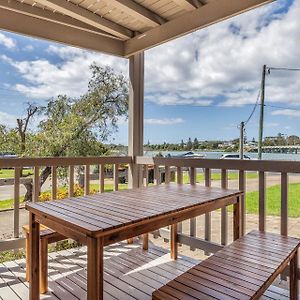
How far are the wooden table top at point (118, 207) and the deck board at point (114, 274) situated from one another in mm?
830

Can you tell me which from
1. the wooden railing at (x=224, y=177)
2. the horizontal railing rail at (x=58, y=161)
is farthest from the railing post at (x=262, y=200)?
the horizontal railing rail at (x=58, y=161)

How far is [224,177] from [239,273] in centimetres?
148

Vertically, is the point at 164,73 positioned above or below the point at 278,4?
below

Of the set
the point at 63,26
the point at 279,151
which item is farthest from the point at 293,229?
the point at 63,26

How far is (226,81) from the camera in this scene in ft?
10.6

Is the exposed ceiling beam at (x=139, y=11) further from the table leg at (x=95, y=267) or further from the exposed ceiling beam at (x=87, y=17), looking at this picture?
the table leg at (x=95, y=267)

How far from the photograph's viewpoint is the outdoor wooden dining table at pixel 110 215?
1.49m

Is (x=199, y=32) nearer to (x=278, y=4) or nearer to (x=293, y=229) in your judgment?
(x=278, y=4)

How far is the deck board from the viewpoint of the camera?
2457 millimetres

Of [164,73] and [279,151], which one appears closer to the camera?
[279,151]

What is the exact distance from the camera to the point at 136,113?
3979mm

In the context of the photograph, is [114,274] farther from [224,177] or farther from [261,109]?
[261,109]

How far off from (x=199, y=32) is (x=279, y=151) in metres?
1.65

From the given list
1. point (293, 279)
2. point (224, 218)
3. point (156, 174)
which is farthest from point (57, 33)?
point (293, 279)
